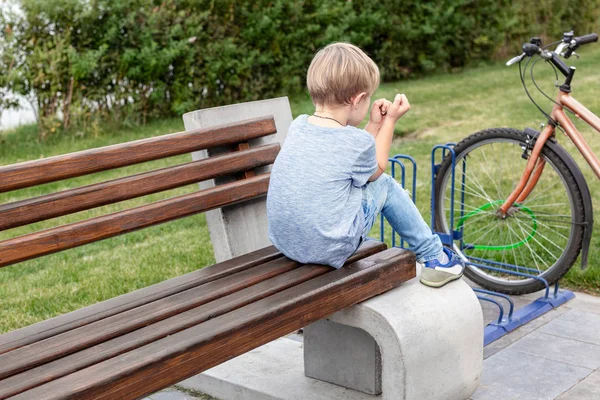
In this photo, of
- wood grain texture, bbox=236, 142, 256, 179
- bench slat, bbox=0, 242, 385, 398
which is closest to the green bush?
wood grain texture, bbox=236, 142, 256, 179

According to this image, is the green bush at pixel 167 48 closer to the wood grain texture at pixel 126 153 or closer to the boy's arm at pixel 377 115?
the wood grain texture at pixel 126 153

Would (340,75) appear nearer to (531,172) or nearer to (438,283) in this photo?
(438,283)

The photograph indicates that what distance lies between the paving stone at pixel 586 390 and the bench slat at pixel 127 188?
1551mm

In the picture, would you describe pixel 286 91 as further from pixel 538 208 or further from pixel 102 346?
pixel 102 346

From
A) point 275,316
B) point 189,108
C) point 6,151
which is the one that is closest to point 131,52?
point 189,108

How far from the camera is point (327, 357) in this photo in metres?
3.54

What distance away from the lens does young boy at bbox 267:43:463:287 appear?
3.13 metres

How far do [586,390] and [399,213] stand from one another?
1.05 meters

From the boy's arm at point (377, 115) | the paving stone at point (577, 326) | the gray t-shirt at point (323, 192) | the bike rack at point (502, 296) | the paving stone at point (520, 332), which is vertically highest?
the boy's arm at point (377, 115)

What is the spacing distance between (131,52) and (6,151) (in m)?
1.62

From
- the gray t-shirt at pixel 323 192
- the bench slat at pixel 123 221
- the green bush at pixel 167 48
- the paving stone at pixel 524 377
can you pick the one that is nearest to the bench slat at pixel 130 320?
the gray t-shirt at pixel 323 192

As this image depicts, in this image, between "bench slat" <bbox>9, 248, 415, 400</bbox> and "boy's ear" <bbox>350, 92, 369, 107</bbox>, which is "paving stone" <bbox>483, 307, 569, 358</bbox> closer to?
"bench slat" <bbox>9, 248, 415, 400</bbox>

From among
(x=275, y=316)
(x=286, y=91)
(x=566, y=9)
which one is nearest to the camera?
(x=275, y=316)

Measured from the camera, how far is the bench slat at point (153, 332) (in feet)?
7.72
